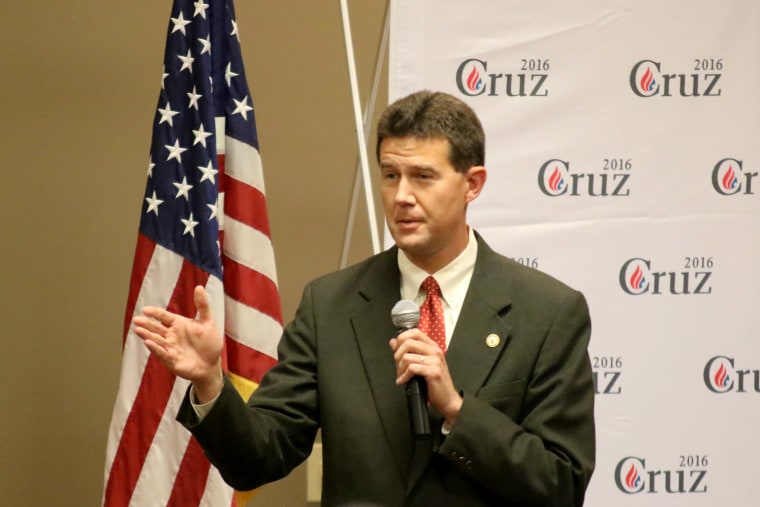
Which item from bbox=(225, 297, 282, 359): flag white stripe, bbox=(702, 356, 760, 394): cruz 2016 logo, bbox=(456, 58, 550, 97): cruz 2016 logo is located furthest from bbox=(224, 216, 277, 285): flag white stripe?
bbox=(702, 356, 760, 394): cruz 2016 logo

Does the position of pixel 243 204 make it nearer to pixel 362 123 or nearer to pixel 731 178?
pixel 362 123

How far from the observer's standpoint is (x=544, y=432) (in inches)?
91.0

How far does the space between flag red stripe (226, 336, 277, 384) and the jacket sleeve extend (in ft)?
4.66

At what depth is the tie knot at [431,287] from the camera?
2535 millimetres

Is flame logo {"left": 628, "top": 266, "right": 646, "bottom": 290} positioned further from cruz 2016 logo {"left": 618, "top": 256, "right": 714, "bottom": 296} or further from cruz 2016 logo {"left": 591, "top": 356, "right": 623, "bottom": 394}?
cruz 2016 logo {"left": 591, "top": 356, "right": 623, "bottom": 394}

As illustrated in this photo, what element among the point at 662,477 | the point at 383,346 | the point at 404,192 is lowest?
the point at 662,477

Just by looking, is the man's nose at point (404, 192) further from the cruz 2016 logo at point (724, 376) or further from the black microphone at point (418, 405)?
the cruz 2016 logo at point (724, 376)

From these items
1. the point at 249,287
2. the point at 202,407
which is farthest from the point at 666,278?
the point at 202,407

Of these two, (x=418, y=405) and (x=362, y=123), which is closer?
(x=418, y=405)

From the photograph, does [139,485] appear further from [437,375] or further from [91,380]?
[437,375]

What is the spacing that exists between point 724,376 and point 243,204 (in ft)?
6.09

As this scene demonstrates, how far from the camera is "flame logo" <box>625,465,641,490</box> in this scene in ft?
13.1

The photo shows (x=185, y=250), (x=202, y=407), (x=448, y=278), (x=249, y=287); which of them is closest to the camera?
(x=202, y=407)

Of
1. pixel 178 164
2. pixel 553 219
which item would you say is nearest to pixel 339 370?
pixel 178 164
